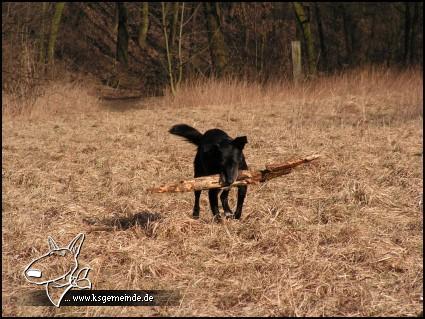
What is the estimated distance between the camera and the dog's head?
534 centimetres

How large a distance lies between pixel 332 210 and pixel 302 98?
9786 millimetres

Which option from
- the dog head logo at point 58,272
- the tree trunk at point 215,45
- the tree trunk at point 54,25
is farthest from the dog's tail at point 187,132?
the tree trunk at point 54,25

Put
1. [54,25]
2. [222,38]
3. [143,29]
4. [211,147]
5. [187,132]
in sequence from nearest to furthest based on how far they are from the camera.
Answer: [211,147] < [187,132] < [222,38] < [54,25] < [143,29]

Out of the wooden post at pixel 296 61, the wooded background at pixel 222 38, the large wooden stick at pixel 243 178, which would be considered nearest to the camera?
the large wooden stick at pixel 243 178

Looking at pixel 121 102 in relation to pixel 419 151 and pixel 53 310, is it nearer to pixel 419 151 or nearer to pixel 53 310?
pixel 419 151

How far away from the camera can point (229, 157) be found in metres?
5.66

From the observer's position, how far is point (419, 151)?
909cm

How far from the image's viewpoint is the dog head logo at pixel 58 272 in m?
4.36

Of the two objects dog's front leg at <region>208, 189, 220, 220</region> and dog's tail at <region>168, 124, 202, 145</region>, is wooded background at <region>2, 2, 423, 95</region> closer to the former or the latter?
dog's tail at <region>168, 124, 202, 145</region>

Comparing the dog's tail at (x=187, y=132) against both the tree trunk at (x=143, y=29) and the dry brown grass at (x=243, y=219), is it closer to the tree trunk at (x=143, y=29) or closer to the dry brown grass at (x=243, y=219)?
the dry brown grass at (x=243, y=219)

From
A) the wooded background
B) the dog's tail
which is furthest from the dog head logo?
the wooded background

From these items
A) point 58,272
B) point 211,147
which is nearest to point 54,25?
point 211,147

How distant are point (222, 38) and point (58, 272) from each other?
16.9 metres

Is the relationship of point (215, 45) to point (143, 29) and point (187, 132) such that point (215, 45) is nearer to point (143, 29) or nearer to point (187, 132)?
point (143, 29)
